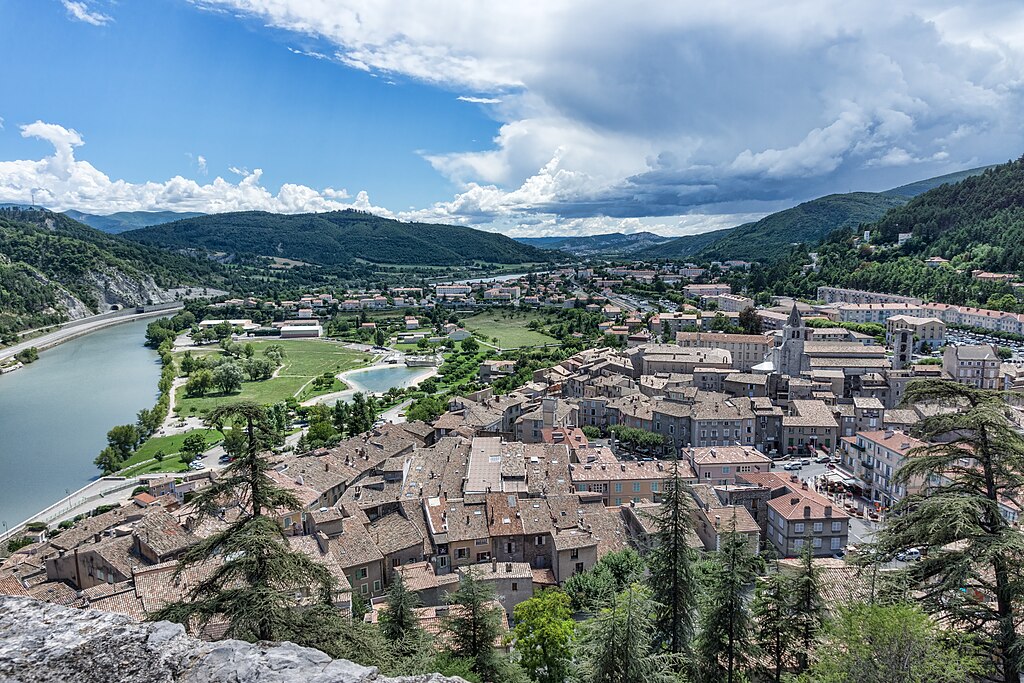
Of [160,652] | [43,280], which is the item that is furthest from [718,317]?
[43,280]

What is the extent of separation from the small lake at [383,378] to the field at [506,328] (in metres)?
Answer: 14.0

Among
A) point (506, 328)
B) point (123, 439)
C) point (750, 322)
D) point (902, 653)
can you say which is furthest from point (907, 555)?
point (506, 328)

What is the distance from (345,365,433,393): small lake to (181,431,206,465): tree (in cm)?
1774

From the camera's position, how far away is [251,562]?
6.47m

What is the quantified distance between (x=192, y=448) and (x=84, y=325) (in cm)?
8036

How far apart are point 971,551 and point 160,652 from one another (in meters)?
7.06

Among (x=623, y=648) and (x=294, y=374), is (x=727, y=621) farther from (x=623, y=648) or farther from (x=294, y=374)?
(x=294, y=374)

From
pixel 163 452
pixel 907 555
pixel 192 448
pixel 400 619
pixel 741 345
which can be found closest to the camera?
pixel 400 619

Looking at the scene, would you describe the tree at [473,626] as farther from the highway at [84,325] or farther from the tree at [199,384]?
the highway at [84,325]

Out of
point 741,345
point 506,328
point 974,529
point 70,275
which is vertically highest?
point 70,275

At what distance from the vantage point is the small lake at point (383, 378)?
55.0 metres

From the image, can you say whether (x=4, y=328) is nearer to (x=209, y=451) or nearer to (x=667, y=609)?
(x=209, y=451)

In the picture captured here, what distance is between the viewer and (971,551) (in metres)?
5.68

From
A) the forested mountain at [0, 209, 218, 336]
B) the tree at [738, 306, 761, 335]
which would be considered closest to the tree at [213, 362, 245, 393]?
the forested mountain at [0, 209, 218, 336]
